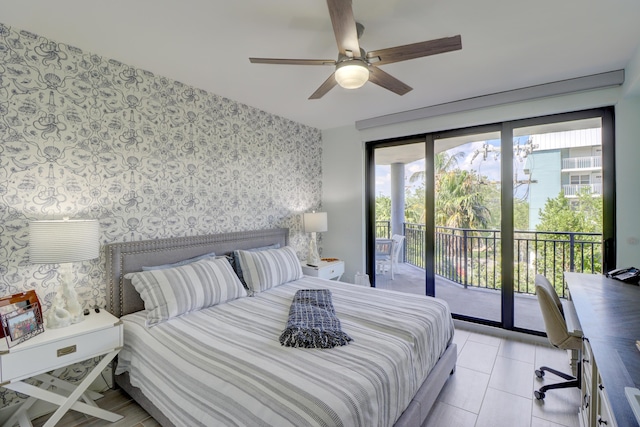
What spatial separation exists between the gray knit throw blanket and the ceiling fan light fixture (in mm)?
1532

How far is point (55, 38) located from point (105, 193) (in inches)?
43.4

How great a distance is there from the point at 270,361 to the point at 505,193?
299cm

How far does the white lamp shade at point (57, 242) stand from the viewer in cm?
172

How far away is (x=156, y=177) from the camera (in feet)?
8.39

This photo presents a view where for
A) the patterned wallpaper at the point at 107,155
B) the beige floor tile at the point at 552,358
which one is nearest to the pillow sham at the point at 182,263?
the patterned wallpaper at the point at 107,155

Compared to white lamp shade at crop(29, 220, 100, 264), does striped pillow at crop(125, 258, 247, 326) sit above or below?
below

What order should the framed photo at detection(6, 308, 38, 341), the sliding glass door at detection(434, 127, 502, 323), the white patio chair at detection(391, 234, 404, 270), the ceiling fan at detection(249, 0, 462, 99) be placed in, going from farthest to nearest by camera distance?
the white patio chair at detection(391, 234, 404, 270), the sliding glass door at detection(434, 127, 502, 323), the framed photo at detection(6, 308, 38, 341), the ceiling fan at detection(249, 0, 462, 99)

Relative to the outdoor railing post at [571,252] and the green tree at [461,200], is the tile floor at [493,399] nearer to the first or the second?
the outdoor railing post at [571,252]

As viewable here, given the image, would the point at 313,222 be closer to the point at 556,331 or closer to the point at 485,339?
the point at 485,339

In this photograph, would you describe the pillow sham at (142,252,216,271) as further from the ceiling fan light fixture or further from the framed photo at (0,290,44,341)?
the ceiling fan light fixture

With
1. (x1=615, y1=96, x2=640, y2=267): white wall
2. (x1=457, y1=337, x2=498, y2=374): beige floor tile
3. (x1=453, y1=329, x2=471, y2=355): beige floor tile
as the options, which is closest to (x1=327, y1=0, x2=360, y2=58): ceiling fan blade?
(x1=615, y1=96, x2=640, y2=267): white wall

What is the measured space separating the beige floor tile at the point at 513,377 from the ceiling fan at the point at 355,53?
2.46 meters

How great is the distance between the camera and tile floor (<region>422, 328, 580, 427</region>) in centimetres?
191

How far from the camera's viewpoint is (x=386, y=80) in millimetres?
2053
